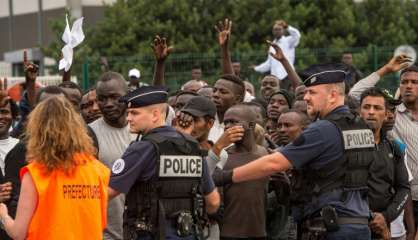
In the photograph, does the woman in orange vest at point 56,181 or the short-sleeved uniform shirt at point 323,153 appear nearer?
the woman in orange vest at point 56,181

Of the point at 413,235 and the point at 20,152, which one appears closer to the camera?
the point at 20,152

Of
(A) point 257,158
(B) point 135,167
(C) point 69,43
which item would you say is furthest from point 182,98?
(B) point 135,167

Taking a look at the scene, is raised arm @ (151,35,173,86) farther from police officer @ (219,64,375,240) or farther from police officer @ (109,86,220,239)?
police officer @ (109,86,220,239)

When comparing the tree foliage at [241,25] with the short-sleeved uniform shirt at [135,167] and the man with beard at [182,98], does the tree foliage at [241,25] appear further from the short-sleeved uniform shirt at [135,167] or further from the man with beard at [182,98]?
the short-sleeved uniform shirt at [135,167]

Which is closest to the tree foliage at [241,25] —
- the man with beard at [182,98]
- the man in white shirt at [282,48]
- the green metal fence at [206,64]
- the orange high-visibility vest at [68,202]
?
the green metal fence at [206,64]

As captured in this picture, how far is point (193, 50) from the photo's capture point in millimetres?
25156

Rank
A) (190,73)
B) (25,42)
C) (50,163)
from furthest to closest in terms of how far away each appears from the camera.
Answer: (25,42)
(190,73)
(50,163)

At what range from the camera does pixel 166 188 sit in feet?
26.9

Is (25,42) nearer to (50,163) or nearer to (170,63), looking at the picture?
(170,63)

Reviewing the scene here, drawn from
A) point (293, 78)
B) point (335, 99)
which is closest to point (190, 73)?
point (293, 78)

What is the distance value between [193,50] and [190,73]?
4349 millimetres

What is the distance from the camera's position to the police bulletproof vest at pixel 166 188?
26.7 feet

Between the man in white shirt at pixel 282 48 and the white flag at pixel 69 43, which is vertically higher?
the white flag at pixel 69 43

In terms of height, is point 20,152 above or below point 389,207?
above
